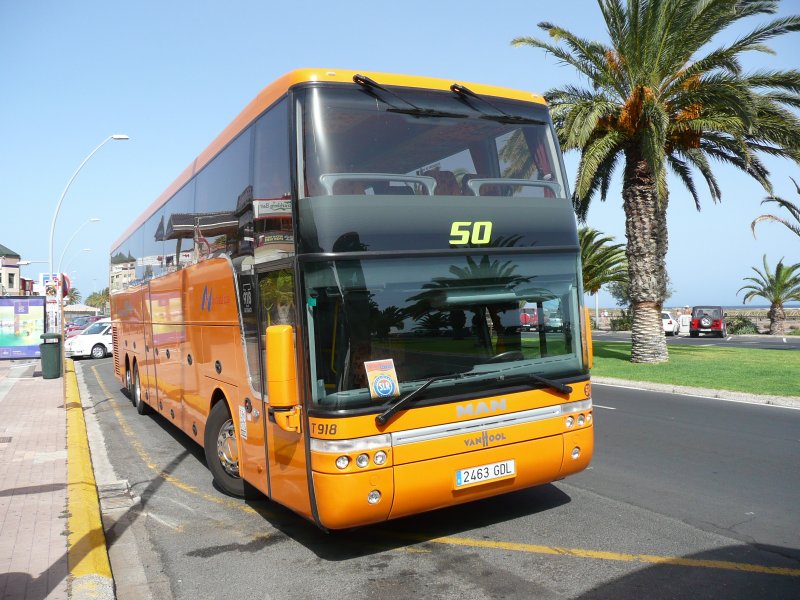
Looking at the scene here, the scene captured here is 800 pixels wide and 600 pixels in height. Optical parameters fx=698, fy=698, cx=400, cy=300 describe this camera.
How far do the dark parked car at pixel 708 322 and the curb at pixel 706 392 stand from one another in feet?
85.3

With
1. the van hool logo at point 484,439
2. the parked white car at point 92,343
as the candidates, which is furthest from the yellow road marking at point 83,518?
the parked white car at point 92,343

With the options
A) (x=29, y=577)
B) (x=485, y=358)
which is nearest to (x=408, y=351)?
(x=485, y=358)

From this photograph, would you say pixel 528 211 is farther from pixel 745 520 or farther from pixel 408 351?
pixel 745 520

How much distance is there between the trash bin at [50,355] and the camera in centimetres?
1997

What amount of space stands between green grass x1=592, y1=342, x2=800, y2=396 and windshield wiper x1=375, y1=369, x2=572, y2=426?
9.85 m

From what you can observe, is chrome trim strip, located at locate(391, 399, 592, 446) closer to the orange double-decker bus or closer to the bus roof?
the orange double-decker bus

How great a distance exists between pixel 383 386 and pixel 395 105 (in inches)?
85.5

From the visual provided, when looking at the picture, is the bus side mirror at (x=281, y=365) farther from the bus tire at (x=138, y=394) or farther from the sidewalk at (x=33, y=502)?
the bus tire at (x=138, y=394)

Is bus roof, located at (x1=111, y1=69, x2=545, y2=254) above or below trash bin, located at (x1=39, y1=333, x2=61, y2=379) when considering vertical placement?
above

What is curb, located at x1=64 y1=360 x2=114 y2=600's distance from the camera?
4711 mm

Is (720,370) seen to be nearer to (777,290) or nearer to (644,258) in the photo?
(644,258)

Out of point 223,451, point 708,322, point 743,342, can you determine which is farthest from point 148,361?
point 708,322

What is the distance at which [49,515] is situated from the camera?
6387 millimetres

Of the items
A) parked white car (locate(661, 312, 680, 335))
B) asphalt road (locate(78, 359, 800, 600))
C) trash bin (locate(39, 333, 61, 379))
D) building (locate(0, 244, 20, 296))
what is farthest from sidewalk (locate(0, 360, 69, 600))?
building (locate(0, 244, 20, 296))
